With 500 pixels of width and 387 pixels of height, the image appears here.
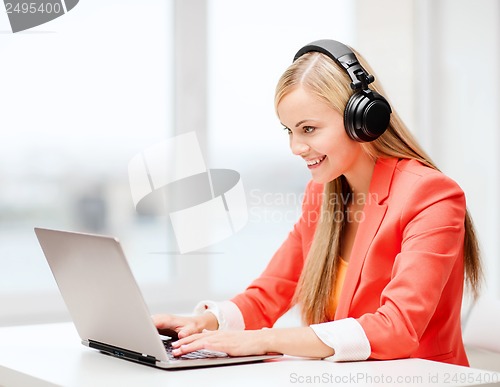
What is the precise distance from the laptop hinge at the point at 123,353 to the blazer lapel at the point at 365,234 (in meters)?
0.49

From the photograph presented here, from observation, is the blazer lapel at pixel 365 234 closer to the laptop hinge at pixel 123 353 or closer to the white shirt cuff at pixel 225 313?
the white shirt cuff at pixel 225 313

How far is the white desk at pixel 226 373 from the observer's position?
1291mm

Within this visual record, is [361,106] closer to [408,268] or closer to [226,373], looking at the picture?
[408,268]

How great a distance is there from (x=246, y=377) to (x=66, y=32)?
67.5 inches

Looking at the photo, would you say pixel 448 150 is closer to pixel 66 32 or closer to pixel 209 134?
pixel 209 134

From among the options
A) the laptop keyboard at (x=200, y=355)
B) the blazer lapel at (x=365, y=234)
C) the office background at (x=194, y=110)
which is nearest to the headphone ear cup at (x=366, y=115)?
the blazer lapel at (x=365, y=234)

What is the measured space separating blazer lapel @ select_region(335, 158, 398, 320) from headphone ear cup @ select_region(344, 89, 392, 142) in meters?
0.11

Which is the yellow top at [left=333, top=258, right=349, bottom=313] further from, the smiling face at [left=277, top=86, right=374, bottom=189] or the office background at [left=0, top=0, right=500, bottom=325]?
the office background at [left=0, top=0, right=500, bottom=325]

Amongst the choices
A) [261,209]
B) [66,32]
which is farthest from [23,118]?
[261,209]

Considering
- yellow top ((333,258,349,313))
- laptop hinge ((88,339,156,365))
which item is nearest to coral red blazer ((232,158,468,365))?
yellow top ((333,258,349,313))

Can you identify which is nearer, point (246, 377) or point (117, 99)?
point (246, 377)

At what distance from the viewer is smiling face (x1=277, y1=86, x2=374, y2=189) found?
5.77ft

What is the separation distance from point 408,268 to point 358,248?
20 cm

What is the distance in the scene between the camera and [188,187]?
2938 millimetres
